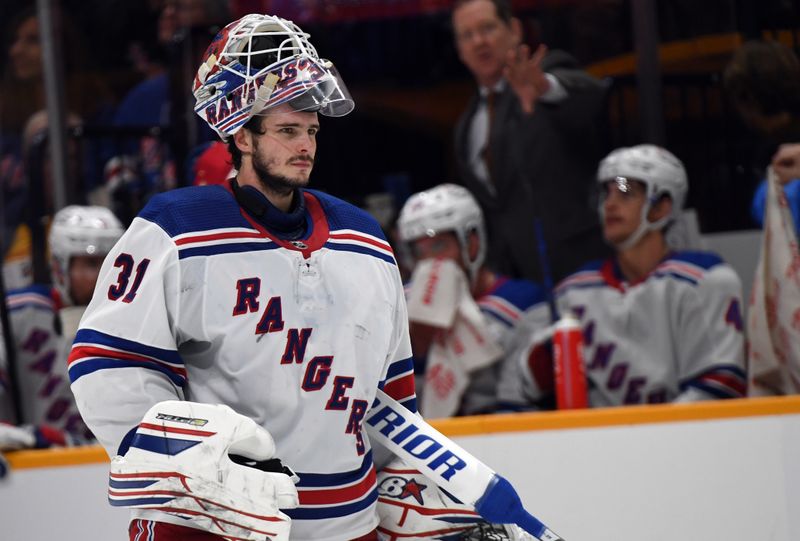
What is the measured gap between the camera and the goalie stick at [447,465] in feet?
6.01

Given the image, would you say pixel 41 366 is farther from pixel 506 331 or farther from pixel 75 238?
pixel 506 331

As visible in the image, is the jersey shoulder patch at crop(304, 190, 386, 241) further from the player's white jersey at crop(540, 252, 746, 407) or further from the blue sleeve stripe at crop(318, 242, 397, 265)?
the player's white jersey at crop(540, 252, 746, 407)

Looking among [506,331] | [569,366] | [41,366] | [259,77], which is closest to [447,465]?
[259,77]

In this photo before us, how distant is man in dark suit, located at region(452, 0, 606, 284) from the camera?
12.3ft

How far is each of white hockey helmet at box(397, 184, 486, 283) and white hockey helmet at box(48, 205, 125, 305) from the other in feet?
2.93

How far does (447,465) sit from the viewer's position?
1.87 meters

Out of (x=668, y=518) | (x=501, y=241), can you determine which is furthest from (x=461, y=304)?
(x=668, y=518)

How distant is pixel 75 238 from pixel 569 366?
5.33ft

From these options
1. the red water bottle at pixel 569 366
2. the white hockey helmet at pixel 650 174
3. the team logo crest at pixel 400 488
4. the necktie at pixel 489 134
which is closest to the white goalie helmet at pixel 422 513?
the team logo crest at pixel 400 488

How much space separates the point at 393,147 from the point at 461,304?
0.95 m

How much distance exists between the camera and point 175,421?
1.61 m

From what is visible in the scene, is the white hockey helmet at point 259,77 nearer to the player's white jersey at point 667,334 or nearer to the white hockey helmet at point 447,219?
the player's white jersey at point 667,334

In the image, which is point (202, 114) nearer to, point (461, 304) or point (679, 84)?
point (461, 304)

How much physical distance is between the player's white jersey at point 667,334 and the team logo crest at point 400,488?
1.34 m
